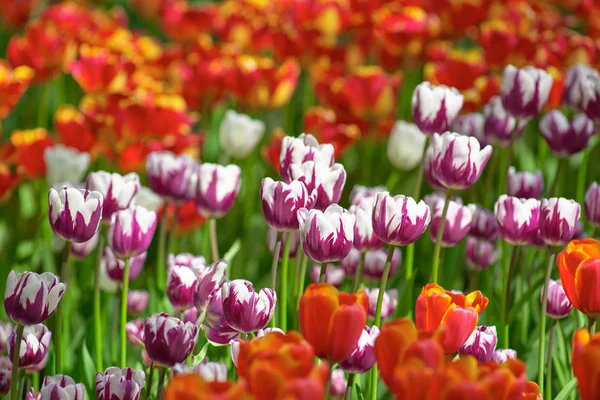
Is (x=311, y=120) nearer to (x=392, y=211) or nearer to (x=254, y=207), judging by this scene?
(x=254, y=207)

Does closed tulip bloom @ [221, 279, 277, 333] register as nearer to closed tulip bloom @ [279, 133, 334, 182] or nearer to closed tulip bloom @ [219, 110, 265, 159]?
closed tulip bloom @ [279, 133, 334, 182]

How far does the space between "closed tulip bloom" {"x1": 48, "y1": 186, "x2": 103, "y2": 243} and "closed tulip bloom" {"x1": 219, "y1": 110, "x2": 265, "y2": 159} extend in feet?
2.60

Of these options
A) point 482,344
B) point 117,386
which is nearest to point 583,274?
point 482,344

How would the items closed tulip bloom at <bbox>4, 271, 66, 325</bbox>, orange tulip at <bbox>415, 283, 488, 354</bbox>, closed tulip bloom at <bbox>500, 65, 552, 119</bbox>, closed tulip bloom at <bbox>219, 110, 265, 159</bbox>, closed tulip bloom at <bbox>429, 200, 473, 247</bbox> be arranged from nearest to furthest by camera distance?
orange tulip at <bbox>415, 283, 488, 354</bbox> → closed tulip bloom at <bbox>4, 271, 66, 325</bbox> → closed tulip bloom at <bbox>429, 200, 473, 247</bbox> → closed tulip bloom at <bbox>500, 65, 552, 119</bbox> → closed tulip bloom at <bbox>219, 110, 265, 159</bbox>

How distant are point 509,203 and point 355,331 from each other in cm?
48

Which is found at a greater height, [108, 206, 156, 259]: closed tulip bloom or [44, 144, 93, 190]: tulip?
[108, 206, 156, 259]: closed tulip bloom

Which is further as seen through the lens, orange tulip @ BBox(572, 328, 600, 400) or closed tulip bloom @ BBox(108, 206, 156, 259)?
closed tulip bloom @ BBox(108, 206, 156, 259)

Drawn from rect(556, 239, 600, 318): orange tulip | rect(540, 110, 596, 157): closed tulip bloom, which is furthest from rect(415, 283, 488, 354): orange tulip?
A: rect(540, 110, 596, 157): closed tulip bloom

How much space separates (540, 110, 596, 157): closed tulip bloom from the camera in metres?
1.46

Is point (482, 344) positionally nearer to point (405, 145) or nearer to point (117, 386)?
point (117, 386)

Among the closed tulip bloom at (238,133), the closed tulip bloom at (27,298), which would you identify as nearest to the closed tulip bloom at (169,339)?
the closed tulip bloom at (27,298)

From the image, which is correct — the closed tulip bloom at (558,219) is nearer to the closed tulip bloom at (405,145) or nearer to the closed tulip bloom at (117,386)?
the closed tulip bloom at (117,386)

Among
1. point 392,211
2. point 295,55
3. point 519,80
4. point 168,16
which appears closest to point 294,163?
point 392,211

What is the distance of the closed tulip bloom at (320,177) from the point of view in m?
1.08
